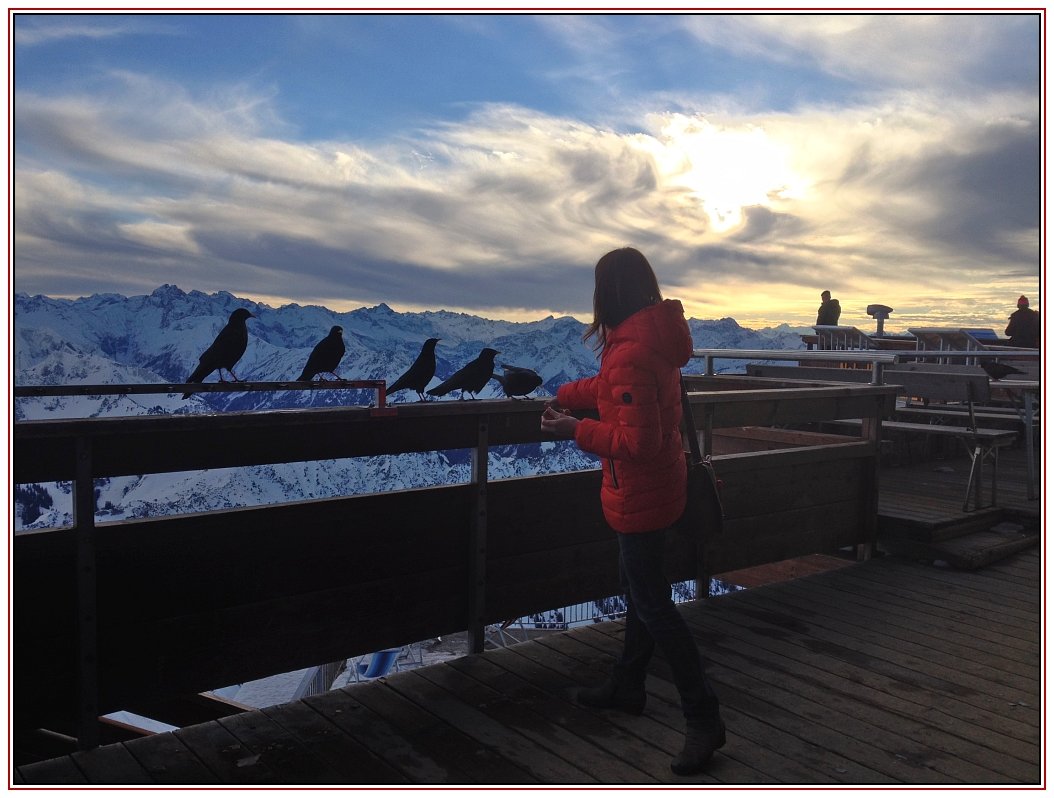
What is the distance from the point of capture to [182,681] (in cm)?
276

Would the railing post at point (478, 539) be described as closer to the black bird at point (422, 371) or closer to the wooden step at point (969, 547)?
the black bird at point (422, 371)

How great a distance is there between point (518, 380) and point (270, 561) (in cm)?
122

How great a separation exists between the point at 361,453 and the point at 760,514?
261cm

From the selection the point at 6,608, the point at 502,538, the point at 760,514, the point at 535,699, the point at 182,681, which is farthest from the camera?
the point at 760,514

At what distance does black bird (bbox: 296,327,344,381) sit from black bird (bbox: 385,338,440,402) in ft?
0.93

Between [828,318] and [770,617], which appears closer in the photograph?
[770,617]

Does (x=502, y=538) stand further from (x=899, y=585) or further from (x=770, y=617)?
(x=899, y=585)

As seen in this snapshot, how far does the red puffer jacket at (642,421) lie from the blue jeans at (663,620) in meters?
0.08

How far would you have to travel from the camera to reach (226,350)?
3066 millimetres

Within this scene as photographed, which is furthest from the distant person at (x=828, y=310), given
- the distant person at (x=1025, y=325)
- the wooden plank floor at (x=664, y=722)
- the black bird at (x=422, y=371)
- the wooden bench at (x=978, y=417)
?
the black bird at (x=422, y=371)

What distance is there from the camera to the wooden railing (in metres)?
2.55

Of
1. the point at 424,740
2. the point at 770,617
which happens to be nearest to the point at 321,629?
the point at 424,740

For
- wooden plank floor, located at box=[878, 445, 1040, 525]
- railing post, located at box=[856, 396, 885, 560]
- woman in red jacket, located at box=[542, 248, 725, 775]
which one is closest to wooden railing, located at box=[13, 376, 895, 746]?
woman in red jacket, located at box=[542, 248, 725, 775]

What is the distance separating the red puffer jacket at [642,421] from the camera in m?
2.47
